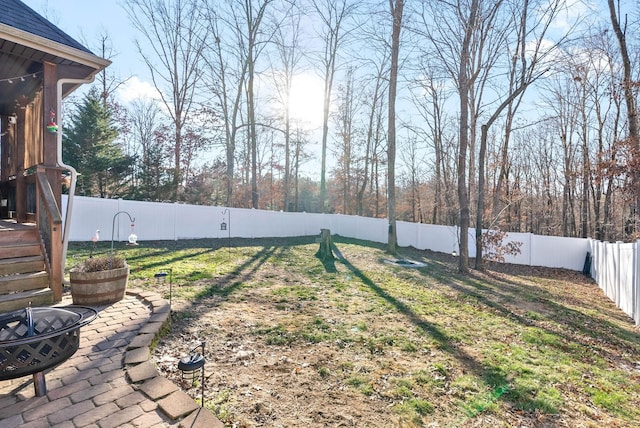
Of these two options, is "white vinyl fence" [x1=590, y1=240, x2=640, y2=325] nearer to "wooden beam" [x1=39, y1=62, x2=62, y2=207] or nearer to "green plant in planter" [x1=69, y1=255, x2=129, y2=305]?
"green plant in planter" [x1=69, y1=255, x2=129, y2=305]

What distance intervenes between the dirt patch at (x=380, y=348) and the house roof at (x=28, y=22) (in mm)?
3862

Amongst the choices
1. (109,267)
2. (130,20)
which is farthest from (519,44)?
(130,20)

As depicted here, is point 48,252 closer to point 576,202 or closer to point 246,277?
point 246,277

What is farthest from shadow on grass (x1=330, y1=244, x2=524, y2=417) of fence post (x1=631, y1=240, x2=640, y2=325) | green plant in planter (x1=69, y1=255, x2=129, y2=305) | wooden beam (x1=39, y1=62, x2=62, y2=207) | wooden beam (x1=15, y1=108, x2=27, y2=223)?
wooden beam (x1=15, y1=108, x2=27, y2=223)

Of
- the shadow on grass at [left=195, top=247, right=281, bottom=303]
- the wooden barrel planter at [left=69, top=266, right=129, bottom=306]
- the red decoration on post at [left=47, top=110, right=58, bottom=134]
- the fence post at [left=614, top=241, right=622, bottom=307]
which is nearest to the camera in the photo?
the wooden barrel planter at [left=69, top=266, right=129, bottom=306]

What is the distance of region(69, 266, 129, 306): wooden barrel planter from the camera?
12.0 ft

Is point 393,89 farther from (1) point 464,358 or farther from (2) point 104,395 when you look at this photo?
(2) point 104,395

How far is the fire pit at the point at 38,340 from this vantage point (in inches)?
72.5

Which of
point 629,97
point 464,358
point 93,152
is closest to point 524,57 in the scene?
point 629,97

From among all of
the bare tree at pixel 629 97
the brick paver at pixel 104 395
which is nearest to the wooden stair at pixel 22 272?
the brick paver at pixel 104 395

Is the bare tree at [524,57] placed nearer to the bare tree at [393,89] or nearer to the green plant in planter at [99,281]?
the bare tree at [393,89]

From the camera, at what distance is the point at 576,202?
19.9 metres

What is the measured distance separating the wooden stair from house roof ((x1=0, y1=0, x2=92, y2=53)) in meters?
2.54

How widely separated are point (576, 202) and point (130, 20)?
1083 inches
